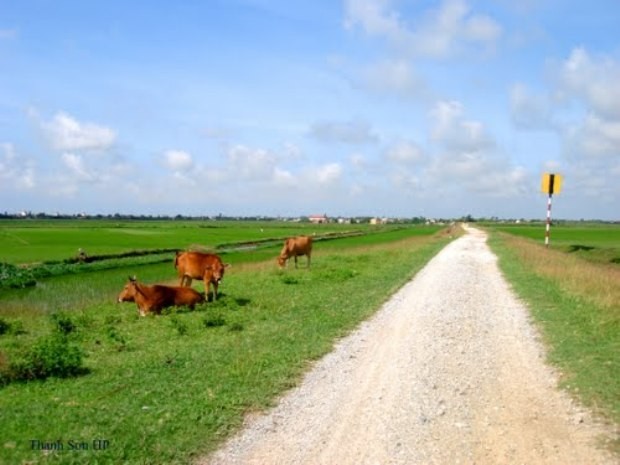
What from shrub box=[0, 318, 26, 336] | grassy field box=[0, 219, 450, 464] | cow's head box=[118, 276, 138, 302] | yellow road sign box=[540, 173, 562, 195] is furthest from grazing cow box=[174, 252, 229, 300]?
yellow road sign box=[540, 173, 562, 195]

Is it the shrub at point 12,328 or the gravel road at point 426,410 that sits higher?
the gravel road at point 426,410

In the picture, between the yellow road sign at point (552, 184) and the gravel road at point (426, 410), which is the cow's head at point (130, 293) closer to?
the gravel road at point (426, 410)

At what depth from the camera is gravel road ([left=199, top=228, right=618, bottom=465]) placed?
208 inches

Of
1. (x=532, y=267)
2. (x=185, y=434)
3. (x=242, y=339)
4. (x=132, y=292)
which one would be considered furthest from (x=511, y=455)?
(x=532, y=267)

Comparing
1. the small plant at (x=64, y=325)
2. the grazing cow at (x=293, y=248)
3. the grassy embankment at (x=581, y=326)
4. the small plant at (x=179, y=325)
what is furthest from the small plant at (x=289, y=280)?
the small plant at (x=64, y=325)

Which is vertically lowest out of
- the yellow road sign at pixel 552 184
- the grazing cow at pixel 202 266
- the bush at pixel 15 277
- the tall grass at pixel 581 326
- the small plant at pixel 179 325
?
the bush at pixel 15 277

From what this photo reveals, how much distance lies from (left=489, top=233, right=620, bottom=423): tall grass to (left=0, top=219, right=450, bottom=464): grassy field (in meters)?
3.64

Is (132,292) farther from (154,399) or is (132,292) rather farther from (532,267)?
(532,267)

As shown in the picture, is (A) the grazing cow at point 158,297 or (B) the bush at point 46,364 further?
(A) the grazing cow at point 158,297

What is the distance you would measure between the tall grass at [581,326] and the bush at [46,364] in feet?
21.9

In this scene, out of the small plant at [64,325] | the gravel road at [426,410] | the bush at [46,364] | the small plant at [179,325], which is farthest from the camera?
the small plant at [64,325]

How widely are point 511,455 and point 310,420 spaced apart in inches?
79.6

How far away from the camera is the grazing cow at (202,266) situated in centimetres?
1579

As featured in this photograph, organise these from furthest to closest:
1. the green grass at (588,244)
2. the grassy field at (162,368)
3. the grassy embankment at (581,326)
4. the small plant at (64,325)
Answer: the green grass at (588,244), the small plant at (64,325), the grassy embankment at (581,326), the grassy field at (162,368)
